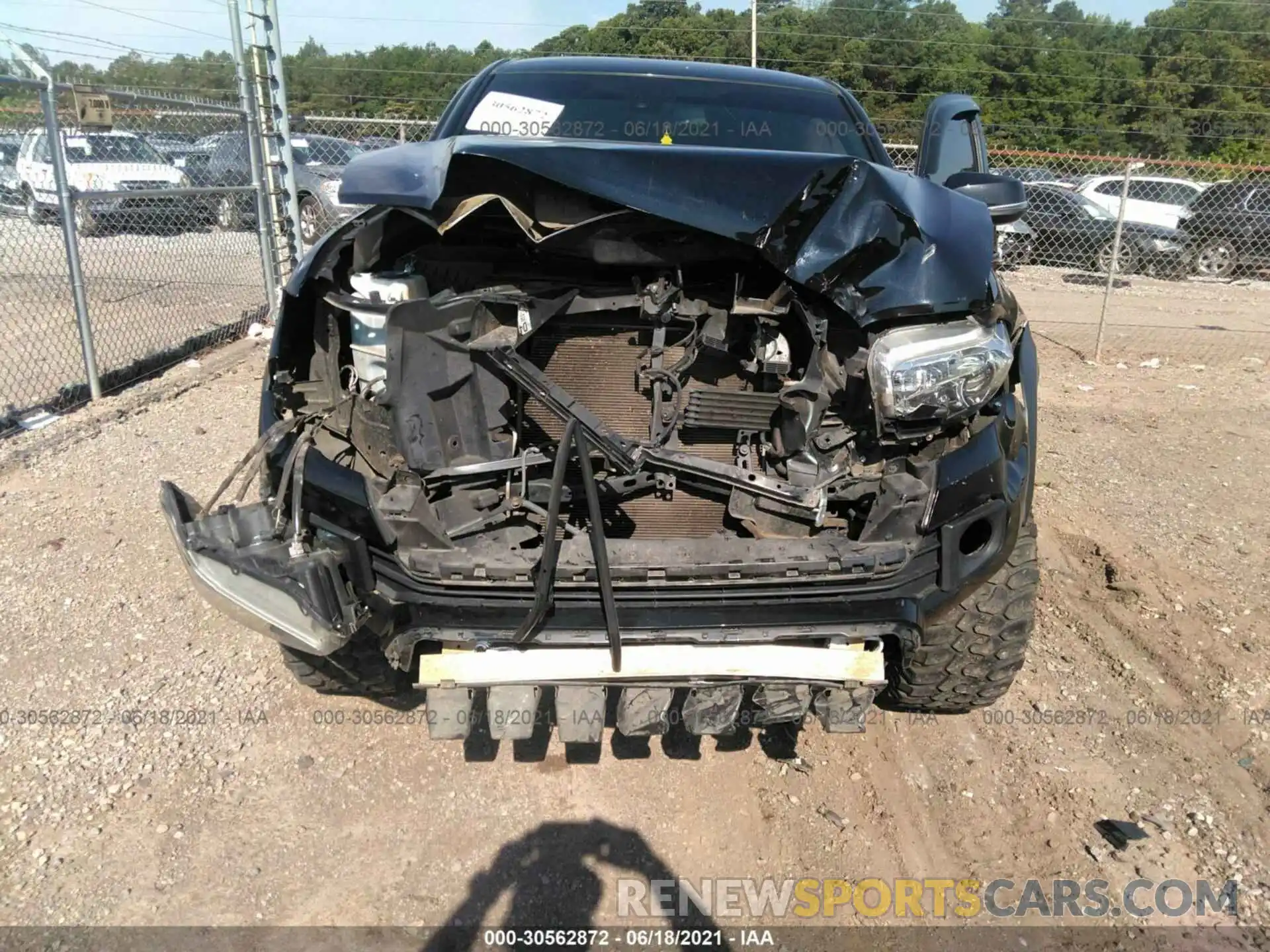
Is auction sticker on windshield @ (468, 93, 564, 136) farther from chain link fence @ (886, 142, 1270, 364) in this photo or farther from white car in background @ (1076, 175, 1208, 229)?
white car in background @ (1076, 175, 1208, 229)

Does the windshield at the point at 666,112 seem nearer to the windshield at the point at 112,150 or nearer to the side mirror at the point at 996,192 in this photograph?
the side mirror at the point at 996,192

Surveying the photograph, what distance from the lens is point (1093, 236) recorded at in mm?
13867

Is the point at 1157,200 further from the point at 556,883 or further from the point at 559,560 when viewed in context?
the point at 556,883

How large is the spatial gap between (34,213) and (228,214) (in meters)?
1.58

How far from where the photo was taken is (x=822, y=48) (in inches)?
1377

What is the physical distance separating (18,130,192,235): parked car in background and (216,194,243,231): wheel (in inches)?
7.4

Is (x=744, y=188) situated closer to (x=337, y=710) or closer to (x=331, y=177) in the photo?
(x=337, y=710)

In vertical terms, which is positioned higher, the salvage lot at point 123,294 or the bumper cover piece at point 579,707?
the salvage lot at point 123,294

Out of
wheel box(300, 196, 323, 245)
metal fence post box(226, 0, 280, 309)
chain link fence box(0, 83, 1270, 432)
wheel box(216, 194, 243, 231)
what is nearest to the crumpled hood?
chain link fence box(0, 83, 1270, 432)

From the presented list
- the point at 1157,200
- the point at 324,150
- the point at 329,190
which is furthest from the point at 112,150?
the point at 1157,200

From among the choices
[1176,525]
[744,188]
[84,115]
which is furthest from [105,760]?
[84,115]

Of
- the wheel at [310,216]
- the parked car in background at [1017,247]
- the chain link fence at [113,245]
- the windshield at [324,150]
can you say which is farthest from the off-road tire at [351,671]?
the parked car in background at [1017,247]

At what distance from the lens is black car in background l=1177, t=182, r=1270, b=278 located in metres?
13.5

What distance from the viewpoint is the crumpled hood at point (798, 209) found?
223 centimetres
